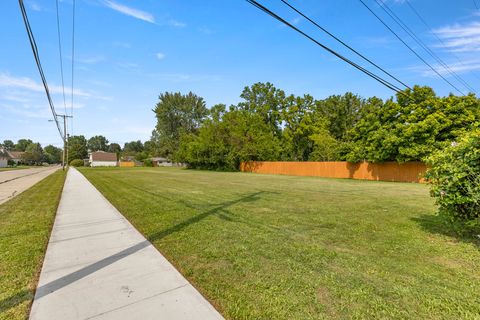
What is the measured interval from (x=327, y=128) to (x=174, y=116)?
35.1m

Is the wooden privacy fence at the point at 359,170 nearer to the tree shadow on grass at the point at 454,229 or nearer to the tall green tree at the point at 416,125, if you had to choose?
the tall green tree at the point at 416,125

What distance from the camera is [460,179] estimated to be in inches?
171

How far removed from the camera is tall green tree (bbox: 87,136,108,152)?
125312mm

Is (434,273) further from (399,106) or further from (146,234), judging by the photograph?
(399,106)

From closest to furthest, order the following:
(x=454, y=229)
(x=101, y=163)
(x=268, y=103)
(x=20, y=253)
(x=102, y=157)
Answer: (x=20, y=253), (x=454, y=229), (x=268, y=103), (x=101, y=163), (x=102, y=157)

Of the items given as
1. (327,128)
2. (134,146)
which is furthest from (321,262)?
(134,146)

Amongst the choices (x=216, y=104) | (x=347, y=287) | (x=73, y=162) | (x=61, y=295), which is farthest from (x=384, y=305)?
(x=73, y=162)

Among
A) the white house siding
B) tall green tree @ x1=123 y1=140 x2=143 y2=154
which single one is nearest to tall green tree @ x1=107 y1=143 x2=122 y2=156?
tall green tree @ x1=123 y1=140 x2=143 y2=154

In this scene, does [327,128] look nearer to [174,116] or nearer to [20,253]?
[174,116]

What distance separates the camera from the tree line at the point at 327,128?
62.6ft

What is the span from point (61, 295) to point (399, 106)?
24358 mm

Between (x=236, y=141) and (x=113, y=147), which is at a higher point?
(x=113, y=147)

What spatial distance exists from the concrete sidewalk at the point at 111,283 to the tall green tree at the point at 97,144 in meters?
138

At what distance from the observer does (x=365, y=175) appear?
22.9 m
